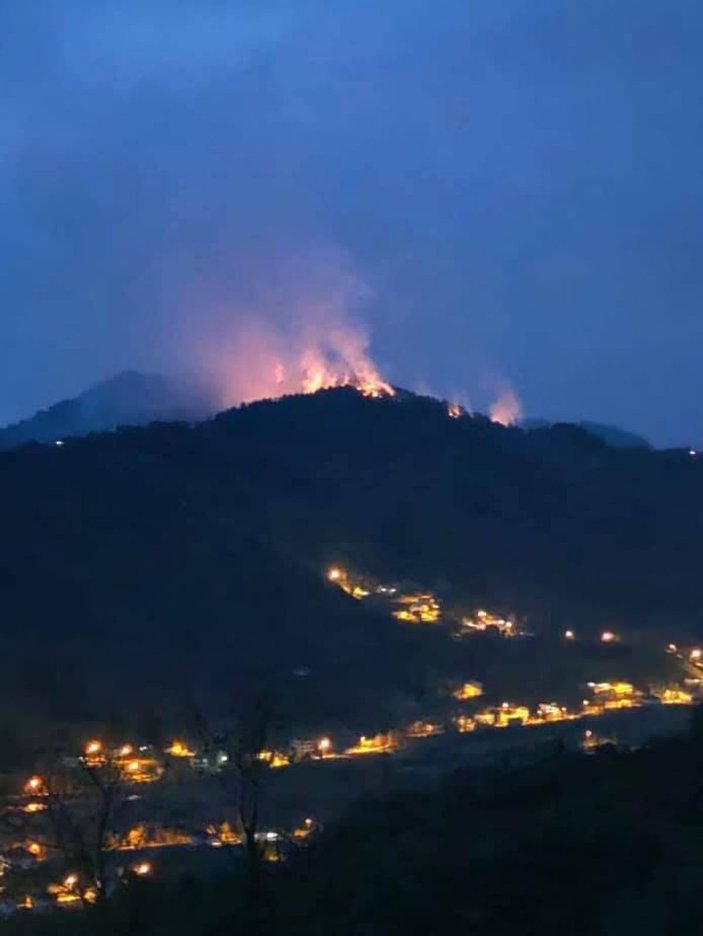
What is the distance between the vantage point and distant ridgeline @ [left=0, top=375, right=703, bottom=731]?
4403cm

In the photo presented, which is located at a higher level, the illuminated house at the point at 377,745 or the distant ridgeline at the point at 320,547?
the distant ridgeline at the point at 320,547

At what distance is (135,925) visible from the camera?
47.1 ft

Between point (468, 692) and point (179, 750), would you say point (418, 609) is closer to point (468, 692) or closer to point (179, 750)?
point (468, 692)

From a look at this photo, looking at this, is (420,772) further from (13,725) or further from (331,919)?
(331,919)

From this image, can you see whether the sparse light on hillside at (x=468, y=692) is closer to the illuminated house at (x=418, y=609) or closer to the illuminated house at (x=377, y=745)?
the illuminated house at (x=377, y=745)

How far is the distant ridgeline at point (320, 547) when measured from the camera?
44031mm

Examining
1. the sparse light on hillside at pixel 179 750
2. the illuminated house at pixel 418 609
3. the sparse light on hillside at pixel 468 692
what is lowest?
the sparse light on hillside at pixel 179 750

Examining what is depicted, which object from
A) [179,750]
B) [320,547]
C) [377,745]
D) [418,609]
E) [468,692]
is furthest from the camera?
[320,547]

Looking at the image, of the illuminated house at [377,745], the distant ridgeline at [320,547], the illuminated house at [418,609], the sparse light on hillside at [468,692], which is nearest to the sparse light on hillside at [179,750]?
the illuminated house at [377,745]

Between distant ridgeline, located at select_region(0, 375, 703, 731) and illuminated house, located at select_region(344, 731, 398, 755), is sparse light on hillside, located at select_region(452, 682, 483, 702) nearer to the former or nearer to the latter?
distant ridgeline, located at select_region(0, 375, 703, 731)

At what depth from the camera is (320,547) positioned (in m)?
58.3

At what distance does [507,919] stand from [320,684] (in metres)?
30.8

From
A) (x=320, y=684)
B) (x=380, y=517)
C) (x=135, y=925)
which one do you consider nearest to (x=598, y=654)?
(x=320, y=684)

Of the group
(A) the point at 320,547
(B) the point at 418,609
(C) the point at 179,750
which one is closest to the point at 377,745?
(C) the point at 179,750
